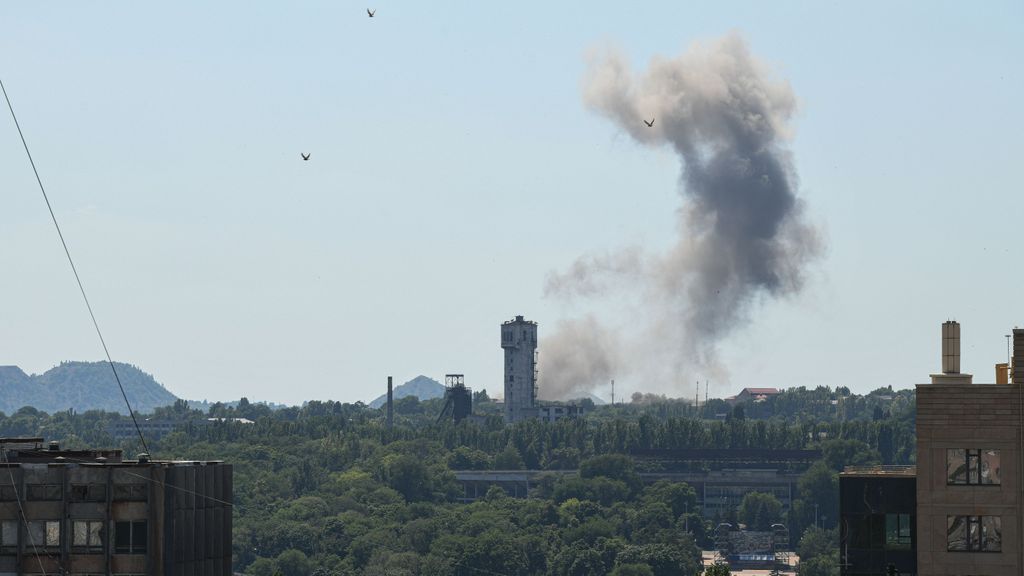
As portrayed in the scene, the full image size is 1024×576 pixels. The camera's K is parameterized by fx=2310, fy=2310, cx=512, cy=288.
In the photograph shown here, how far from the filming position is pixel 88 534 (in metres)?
90.2

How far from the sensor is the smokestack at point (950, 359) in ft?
273

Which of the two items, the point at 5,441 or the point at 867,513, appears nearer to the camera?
the point at 867,513

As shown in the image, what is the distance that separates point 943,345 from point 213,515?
29914mm

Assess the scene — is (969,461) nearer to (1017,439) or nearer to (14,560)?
(1017,439)

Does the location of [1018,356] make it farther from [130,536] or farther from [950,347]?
[130,536]

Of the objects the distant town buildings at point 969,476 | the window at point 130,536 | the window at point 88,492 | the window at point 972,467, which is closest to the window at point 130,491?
the window at point 88,492

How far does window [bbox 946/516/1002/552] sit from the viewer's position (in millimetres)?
82438

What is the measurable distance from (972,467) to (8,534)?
3694cm

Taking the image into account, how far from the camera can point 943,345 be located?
279ft

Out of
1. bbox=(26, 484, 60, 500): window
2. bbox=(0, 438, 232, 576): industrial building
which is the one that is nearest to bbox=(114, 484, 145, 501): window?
bbox=(0, 438, 232, 576): industrial building

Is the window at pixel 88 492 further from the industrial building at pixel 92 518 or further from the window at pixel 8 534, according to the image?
the window at pixel 8 534

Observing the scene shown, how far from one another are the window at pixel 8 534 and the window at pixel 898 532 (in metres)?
34.9

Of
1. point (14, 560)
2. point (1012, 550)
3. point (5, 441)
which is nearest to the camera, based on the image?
point (1012, 550)

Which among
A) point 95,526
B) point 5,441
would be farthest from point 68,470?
point 5,441
